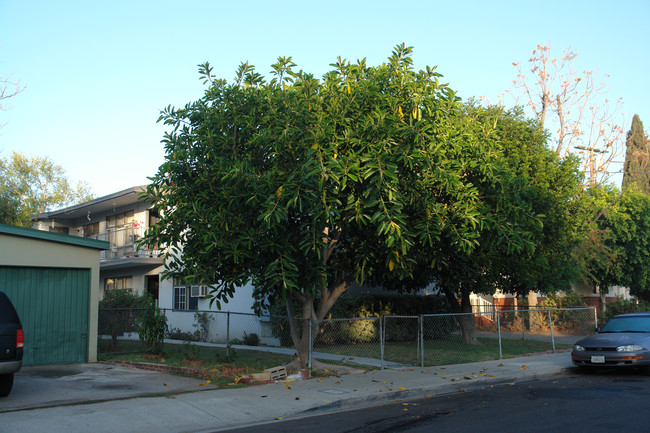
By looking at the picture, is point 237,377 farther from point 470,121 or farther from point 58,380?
point 470,121

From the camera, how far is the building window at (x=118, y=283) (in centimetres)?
2711

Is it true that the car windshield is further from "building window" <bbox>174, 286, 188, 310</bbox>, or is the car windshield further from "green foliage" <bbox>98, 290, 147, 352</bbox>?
"building window" <bbox>174, 286, 188, 310</bbox>

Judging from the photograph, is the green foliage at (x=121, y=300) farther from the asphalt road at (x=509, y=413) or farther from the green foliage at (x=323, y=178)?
the asphalt road at (x=509, y=413)

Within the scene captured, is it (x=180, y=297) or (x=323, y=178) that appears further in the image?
(x=180, y=297)

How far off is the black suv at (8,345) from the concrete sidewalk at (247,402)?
0.87 meters

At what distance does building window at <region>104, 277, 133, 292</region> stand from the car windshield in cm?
2110

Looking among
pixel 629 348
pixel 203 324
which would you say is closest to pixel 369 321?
pixel 203 324

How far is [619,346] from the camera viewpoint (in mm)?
12180

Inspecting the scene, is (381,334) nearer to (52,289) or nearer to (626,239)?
(52,289)

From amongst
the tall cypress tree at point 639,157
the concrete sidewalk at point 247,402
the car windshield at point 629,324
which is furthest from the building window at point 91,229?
the tall cypress tree at point 639,157

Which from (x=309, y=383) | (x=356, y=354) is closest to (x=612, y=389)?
(x=309, y=383)

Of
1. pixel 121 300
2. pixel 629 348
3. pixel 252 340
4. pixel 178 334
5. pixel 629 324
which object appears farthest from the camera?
pixel 178 334

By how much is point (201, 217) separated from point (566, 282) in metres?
16.2

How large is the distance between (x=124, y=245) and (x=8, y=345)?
58.3ft
